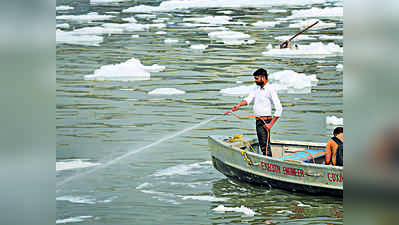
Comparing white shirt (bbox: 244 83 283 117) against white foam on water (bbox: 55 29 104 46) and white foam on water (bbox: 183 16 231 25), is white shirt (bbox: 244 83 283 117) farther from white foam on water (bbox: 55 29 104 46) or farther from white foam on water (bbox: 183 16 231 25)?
white foam on water (bbox: 183 16 231 25)

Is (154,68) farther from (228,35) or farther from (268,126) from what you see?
(268,126)

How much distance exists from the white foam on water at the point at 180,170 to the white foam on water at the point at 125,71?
5.36 metres

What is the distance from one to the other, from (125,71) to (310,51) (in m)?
4.51

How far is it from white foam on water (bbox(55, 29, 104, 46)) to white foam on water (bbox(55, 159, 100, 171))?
24.2ft

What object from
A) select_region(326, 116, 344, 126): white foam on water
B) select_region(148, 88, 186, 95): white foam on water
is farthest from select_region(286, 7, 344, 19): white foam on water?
select_region(326, 116, 344, 126): white foam on water

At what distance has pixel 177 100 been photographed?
33.3 ft

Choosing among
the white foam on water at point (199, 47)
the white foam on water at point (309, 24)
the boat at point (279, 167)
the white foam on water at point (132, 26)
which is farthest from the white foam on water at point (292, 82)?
the boat at point (279, 167)

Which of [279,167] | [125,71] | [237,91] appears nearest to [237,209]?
[279,167]

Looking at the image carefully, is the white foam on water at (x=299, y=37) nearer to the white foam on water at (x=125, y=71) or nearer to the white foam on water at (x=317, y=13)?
the white foam on water at (x=317, y=13)

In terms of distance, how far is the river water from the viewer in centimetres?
491
